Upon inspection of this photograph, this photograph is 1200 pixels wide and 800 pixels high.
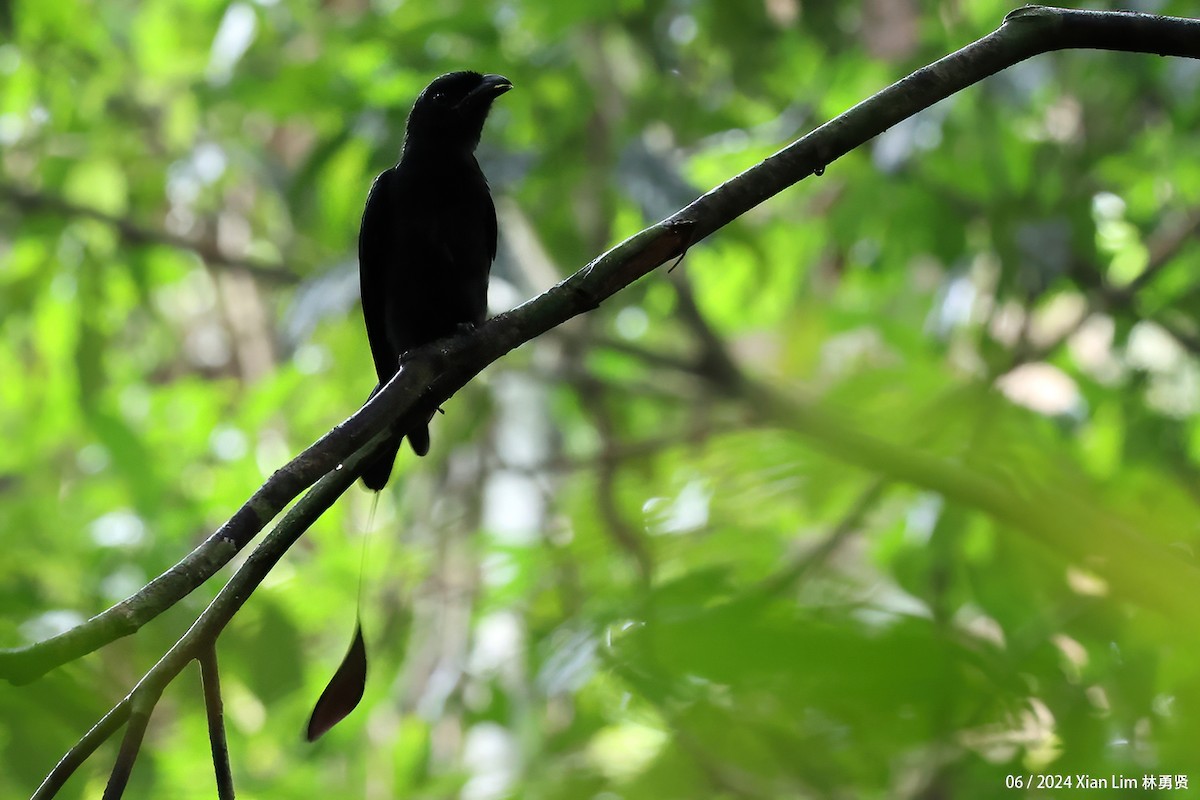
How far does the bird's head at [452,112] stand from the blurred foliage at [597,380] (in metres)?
→ 0.60

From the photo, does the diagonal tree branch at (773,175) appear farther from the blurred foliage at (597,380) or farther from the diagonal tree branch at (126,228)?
the diagonal tree branch at (126,228)

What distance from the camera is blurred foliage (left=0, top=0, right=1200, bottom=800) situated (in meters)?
2.44

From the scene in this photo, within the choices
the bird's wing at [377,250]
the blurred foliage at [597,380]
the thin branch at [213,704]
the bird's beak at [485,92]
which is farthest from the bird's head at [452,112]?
the thin branch at [213,704]

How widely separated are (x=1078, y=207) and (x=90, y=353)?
4.11 m

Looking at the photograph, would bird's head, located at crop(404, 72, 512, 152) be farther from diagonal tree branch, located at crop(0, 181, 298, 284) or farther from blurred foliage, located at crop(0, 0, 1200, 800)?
diagonal tree branch, located at crop(0, 181, 298, 284)

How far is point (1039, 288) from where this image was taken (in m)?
4.08

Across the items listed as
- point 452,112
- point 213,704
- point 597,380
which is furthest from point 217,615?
point 597,380

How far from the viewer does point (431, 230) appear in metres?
3.36

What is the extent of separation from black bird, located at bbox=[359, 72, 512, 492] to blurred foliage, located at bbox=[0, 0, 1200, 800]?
681 mm

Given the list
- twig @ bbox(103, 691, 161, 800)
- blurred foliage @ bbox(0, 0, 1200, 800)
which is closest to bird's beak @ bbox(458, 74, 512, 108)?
blurred foliage @ bbox(0, 0, 1200, 800)

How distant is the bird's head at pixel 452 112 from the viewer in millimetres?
3539

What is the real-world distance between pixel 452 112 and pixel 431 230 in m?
0.42

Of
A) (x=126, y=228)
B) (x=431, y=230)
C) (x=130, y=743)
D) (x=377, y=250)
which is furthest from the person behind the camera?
(x=126, y=228)

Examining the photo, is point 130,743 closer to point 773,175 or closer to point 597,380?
point 773,175
